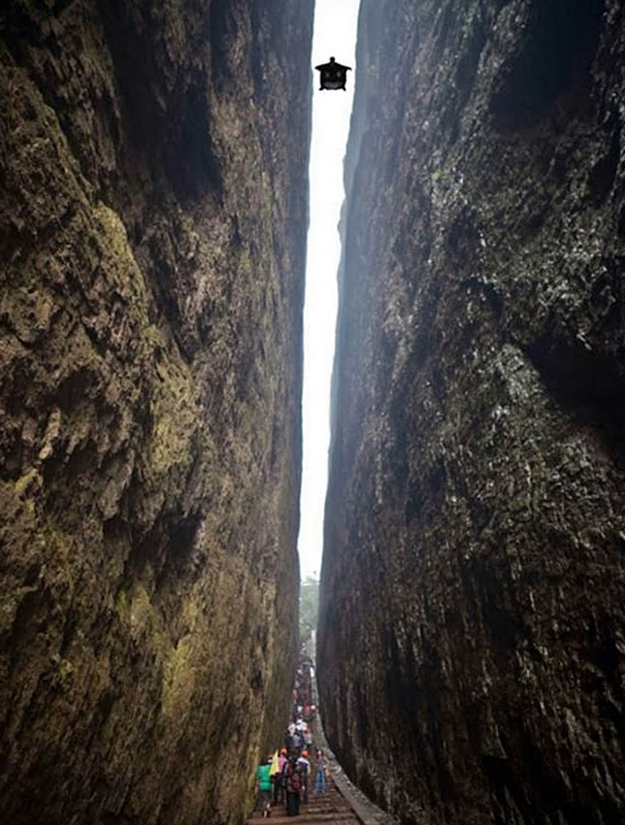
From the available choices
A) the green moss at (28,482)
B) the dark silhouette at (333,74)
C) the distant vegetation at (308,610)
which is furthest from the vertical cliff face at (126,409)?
the distant vegetation at (308,610)

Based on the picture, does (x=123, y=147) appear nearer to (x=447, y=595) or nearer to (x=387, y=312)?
(x=447, y=595)

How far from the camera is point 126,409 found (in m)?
Result: 7.24

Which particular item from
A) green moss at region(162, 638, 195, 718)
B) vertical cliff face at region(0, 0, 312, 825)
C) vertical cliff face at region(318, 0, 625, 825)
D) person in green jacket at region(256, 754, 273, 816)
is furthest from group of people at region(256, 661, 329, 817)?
green moss at region(162, 638, 195, 718)

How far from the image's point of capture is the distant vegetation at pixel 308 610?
6550cm

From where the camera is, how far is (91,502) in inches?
252

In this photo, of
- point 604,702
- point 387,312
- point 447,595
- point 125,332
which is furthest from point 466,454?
point 387,312

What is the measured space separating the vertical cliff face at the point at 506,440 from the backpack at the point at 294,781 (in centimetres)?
248

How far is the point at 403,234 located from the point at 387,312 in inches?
110

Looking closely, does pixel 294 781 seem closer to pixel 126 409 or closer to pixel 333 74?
Result: pixel 126 409

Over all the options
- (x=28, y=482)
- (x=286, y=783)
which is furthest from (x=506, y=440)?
(x=286, y=783)

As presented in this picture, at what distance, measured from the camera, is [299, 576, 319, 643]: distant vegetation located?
65.5 meters

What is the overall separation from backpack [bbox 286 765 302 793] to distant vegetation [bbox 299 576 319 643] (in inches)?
1826

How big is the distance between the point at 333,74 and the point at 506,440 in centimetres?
948

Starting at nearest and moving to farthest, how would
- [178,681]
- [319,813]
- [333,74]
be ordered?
[178,681] < [333,74] < [319,813]
